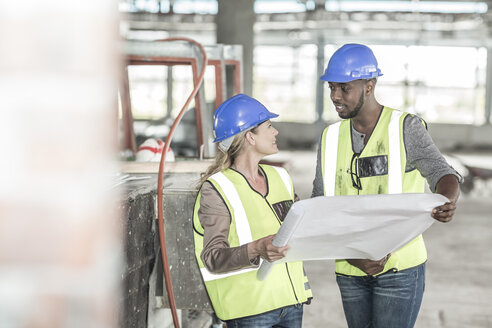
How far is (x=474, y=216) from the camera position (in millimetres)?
9500

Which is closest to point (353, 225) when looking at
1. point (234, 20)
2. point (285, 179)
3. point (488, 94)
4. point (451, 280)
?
point (285, 179)

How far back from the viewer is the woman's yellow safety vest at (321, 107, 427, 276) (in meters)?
2.49

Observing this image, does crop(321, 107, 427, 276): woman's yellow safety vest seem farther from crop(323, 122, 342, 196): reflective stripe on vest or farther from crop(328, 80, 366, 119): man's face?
crop(328, 80, 366, 119): man's face

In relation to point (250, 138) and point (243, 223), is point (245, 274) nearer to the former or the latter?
point (243, 223)

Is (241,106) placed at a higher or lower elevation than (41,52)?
lower

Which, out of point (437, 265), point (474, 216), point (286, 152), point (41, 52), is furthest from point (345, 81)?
point (286, 152)

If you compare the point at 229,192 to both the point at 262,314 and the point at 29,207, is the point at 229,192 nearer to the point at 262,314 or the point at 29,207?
the point at 262,314

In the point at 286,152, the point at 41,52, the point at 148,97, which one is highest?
the point at 41,52

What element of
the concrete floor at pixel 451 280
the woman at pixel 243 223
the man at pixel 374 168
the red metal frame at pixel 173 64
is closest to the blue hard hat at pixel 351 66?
the man at pixel 374 168

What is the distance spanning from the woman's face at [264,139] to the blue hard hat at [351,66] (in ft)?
1.29

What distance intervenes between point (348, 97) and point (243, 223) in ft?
2.50

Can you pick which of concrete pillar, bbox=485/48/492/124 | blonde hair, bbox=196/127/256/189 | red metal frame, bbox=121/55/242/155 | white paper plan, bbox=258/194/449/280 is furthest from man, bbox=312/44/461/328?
concrete pillar, bbox=485/48/492/124

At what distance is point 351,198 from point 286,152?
1781cm

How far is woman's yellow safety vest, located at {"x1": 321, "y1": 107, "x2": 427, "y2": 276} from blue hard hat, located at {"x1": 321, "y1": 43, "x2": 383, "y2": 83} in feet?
0.58
